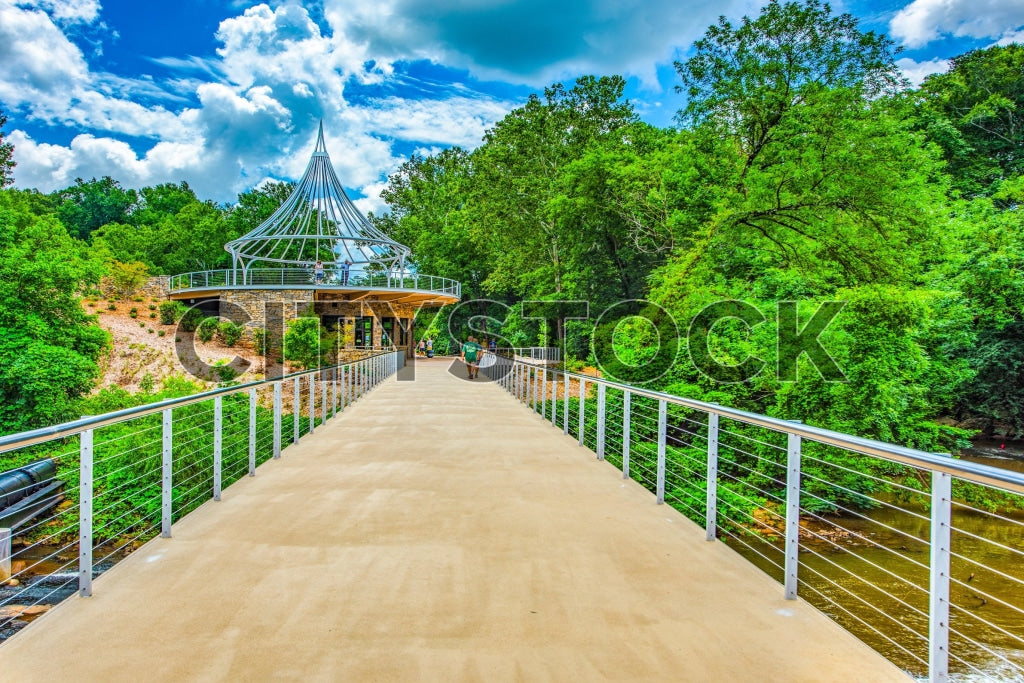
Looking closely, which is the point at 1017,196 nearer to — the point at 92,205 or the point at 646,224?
the point at 646,224

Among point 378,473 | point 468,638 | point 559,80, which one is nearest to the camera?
point 468,638

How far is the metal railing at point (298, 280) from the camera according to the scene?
3133 centimetres

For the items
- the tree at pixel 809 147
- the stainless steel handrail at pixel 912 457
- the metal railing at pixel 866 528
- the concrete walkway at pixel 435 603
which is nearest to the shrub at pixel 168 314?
the metal railing at pixel 866 528

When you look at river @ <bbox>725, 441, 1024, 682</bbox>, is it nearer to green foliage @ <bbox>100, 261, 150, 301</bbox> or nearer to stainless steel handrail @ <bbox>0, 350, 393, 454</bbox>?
stainless steel handrail @ <bbox>0, 350, 393, 454</bbox>

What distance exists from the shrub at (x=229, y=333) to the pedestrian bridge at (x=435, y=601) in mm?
26628

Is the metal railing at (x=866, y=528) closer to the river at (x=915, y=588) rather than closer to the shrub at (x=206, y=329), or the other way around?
the river at (x=915, y=588)

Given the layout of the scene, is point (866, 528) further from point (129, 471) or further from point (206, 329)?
point (206, 329)

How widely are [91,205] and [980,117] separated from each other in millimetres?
74498

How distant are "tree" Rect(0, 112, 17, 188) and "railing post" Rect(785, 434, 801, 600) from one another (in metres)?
48.7

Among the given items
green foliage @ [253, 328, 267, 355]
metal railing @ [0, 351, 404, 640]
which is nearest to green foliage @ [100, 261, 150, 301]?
green foliage @ [253, 328, 267, 355]

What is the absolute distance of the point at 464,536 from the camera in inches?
157

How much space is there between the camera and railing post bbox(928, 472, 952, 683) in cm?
213

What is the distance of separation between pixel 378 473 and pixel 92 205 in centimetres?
7327

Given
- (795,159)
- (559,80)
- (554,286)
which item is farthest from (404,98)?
(795,159)
